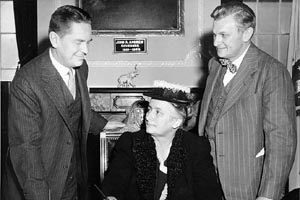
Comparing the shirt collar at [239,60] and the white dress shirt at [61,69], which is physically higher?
the shirt collar at [239,60]

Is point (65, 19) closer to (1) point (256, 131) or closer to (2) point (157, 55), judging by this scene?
(1) point (256, 131)

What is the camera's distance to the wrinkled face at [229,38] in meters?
2.93

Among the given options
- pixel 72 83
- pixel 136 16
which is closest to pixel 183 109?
pixel 72 83

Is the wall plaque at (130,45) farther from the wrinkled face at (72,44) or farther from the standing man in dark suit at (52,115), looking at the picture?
the wrinkled face at (72,44)

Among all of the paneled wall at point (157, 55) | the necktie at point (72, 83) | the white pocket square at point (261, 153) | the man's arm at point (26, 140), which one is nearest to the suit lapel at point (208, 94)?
the white pocket square at point (261, 153)

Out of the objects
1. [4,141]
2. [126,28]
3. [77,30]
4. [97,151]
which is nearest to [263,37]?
[126,28]

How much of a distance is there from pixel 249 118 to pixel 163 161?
1.92 ft

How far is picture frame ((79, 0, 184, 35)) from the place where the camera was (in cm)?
583

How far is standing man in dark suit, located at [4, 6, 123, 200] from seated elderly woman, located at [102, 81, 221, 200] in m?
0.29

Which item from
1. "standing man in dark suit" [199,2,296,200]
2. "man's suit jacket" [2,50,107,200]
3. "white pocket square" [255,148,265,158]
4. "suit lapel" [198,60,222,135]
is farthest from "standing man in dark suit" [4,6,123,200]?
"white pocket square" [255,148,265,158]

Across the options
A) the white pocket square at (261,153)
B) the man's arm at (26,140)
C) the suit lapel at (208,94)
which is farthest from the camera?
the suit lapel at (208,94)

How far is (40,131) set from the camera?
112 inches

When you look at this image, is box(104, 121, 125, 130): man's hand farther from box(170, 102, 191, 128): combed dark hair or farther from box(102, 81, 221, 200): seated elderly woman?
box(170, 102, 191, 128): combed dark hair

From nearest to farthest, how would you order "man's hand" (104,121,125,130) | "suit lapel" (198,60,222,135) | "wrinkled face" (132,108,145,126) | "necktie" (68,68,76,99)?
"necktie" (68,68,76,99) < "suit lapel" (198,60,222,135) < "man's hand" (104,121,125,130) < "wrinkled face" (132,108,145,126)
